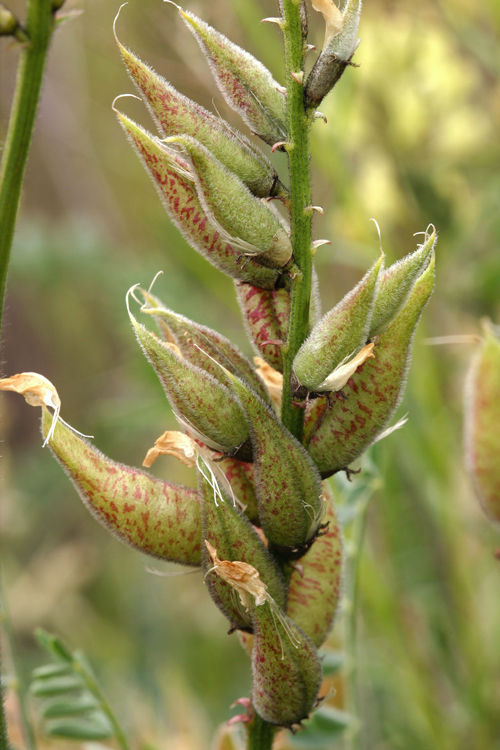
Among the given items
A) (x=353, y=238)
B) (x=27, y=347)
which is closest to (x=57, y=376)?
(x=27, y=347)

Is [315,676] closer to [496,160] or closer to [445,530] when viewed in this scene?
[445,530]

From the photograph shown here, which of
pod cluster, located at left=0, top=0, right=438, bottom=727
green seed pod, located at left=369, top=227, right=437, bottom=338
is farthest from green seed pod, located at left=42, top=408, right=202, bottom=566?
green seed pod, located at left=369, top=227, right=437, bottom=338

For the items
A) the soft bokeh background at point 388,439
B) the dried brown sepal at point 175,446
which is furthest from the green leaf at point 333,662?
the dried brown sepal at point 175,446

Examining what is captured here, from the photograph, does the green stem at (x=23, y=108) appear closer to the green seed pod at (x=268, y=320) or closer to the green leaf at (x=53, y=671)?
the green seed pod at (x=268, y=320)

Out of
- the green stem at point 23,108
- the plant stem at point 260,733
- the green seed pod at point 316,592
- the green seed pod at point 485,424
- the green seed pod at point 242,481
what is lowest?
the green seed pod at point 485,424

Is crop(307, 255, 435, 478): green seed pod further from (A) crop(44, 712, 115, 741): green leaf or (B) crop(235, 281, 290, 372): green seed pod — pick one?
(A) crop(44, 712, 115, 741): green leaf

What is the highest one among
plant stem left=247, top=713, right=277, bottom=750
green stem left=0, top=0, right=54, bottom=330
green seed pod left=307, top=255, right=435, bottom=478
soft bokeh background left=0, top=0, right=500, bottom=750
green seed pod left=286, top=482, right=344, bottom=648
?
green stem left=0, top=0, right=54, bottom=330

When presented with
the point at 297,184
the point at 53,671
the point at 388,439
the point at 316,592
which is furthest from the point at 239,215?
the point at 388,439
